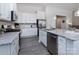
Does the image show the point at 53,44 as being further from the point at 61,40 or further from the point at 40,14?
the point at 40,14

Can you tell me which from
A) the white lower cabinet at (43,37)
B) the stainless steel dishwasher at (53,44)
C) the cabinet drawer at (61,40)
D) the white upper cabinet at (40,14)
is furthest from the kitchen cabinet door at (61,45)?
the white lower cabinet at (43,37)

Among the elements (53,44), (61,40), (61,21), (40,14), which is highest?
(40,14)

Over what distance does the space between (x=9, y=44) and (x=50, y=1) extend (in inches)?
33.7

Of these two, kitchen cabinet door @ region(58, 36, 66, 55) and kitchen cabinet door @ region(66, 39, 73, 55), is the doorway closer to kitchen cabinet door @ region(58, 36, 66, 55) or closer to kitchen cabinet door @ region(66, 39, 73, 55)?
kitchen cabinet door @ region(58, 36, 66, 55)

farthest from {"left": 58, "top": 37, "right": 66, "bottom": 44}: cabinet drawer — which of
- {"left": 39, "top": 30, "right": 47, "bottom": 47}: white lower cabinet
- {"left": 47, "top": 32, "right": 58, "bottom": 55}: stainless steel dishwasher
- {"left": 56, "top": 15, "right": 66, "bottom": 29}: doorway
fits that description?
{"left": 39, "top": 30, "right": 47, "bottom": 47}: white lower cabinet

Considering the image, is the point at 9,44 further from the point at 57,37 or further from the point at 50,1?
the point at 57,37

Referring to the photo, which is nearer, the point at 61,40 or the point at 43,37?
the point at 61,40

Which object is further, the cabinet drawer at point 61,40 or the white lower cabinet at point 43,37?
the white lower cabinet at point 43,37

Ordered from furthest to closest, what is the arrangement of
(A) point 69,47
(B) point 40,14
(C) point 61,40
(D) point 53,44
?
(B) point 40,14
(D) point 53,44
(C) point 61,40
(A) point 69,47

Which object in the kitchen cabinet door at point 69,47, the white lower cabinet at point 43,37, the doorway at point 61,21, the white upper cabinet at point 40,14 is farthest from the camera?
the white lower cabinet at point 43,37

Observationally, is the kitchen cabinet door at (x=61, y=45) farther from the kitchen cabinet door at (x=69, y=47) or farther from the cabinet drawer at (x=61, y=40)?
the kitchen cabinet door at (x=69, y=47)

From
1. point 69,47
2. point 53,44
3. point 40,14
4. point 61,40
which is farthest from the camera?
point 40,14

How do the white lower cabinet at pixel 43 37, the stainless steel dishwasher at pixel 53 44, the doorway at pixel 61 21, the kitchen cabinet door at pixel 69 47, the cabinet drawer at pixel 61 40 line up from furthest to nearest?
the white lower cabinet at pixel 43 37 → the stainless steel dishwasher at pixel 53 44 → the doorway at pixel 61 21 → the cabinet drawer at pixel 61 40 → the kitchen cabinet door at pixel 69 47

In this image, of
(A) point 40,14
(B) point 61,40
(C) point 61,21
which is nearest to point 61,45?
(B) point 61,40
